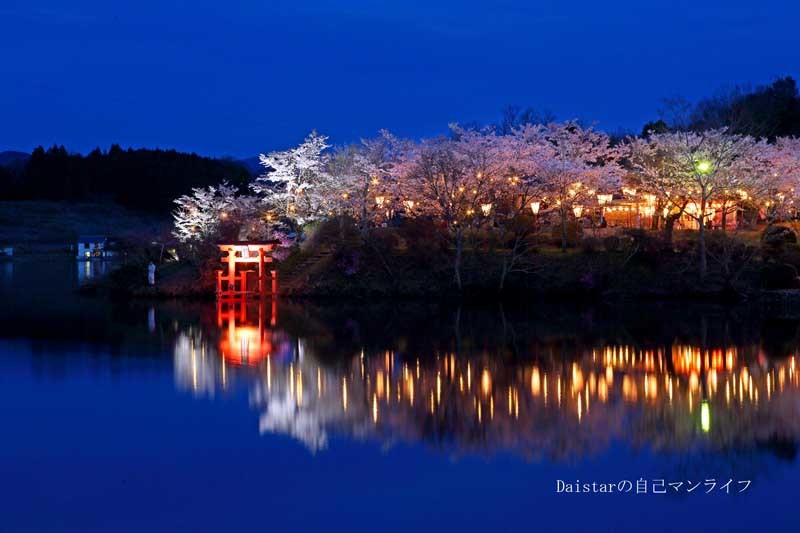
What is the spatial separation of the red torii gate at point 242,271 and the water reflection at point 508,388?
1000cm

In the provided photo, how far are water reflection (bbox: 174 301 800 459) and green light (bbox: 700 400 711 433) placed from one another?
0.03 metres

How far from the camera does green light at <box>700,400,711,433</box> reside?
452 inches

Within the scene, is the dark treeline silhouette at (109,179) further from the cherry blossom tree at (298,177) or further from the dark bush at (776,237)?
the dark bush at (776,237)

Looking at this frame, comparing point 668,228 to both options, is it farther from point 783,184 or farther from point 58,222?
point 58,222

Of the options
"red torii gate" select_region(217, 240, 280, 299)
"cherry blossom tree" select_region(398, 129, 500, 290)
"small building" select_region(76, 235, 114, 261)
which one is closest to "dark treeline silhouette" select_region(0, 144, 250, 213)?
"small building" select_region(76, 235, 114, 261)

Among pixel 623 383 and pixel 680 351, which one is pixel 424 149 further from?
pixel 623 383

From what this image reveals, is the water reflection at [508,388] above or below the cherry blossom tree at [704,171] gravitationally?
below

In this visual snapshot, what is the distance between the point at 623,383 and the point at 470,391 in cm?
257

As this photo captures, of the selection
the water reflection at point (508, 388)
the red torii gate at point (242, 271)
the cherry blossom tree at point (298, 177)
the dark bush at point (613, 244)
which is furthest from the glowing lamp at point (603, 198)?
the water reflection at point (508, 388)

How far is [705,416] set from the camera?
1209cm

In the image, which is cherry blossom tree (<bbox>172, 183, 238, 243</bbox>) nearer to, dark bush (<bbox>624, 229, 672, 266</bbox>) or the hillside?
dark bush (<bbox>624, 229, 672, 266</bbox>)

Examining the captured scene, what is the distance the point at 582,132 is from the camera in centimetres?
3512

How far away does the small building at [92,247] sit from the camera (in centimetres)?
7531

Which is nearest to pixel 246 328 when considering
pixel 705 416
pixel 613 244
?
pixel 705 416
